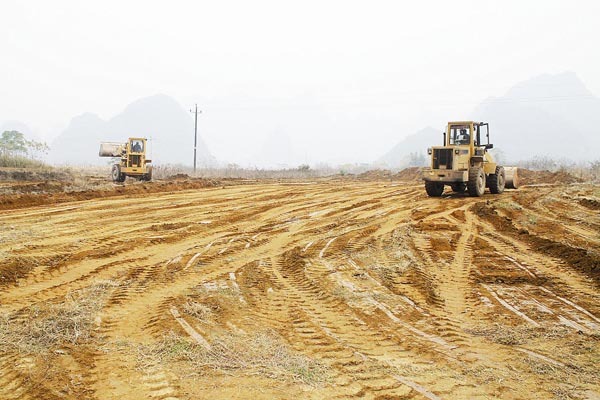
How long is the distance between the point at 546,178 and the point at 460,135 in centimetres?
1434

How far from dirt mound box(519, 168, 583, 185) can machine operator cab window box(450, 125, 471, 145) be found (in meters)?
11.9

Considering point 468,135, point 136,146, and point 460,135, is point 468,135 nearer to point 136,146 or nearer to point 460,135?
point 460,135

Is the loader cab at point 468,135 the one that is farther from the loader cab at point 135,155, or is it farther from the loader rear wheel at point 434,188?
the loader cab at point 135,155

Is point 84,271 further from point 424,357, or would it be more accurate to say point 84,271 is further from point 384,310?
point 424,357

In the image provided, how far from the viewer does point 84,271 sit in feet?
21.6

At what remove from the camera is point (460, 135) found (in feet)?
55.5

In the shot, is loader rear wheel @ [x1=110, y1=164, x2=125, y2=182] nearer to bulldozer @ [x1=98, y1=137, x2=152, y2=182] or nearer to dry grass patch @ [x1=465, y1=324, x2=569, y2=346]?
bulldozer @ [x1=98, y1=137, x2=152, y2=182]

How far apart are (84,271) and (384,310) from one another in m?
4.32

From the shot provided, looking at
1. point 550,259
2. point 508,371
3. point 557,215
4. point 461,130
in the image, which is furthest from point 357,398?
point 461,130

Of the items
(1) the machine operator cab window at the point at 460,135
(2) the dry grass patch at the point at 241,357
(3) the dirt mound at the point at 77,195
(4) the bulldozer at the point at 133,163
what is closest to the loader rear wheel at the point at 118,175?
(4) the bulldozer at the point at 133,163

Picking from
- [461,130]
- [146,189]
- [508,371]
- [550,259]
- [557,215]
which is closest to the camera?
[508,371]

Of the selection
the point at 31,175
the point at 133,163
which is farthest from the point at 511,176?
the point at 31,175

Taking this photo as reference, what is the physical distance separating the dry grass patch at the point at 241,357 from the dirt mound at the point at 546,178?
25906mm

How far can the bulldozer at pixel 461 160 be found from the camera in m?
16.3
